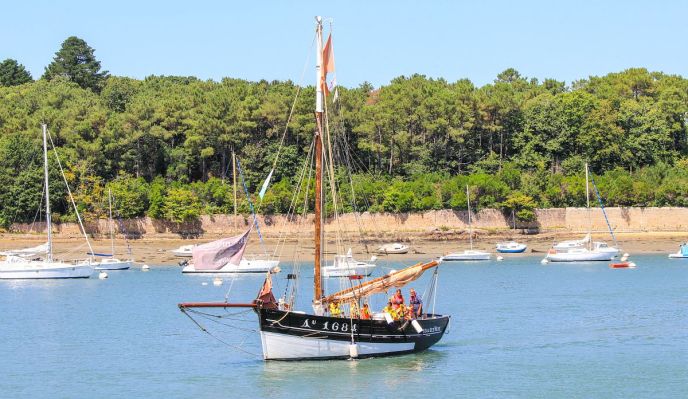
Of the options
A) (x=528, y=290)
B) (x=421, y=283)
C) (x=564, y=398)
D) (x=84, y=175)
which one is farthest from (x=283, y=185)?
(x=564, y=398)

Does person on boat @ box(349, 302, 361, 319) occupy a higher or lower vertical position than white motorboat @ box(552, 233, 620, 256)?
lower

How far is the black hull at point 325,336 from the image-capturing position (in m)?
38.2

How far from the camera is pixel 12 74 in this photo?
148m

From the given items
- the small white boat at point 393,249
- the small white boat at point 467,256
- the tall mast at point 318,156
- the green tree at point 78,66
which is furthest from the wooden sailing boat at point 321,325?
the green tree at point 78,66

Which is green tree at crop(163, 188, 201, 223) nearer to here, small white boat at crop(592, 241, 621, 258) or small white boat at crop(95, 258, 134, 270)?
small white boat at crop(95, 258, 134, 270)

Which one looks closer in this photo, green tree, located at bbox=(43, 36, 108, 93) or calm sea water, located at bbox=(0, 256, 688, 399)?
calm sea water, located at bbox=(0, 256, 688, 399)

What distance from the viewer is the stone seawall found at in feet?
335

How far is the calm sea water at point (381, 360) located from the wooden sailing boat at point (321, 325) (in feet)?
1.68

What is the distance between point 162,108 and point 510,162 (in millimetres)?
34504

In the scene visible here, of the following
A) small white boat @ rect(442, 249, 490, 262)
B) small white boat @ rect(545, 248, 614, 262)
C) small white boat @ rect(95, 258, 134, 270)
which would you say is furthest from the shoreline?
small white boat @ rect(545, 248, 614, 262)

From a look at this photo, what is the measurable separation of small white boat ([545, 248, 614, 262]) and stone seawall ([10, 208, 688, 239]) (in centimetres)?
1072

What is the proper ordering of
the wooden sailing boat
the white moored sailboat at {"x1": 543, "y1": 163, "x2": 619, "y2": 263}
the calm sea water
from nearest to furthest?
the calm sea water < the wooden sailing boat < the white moored sailboat at {"x1": 543, "y1": 163, "x2": 619, "y2": 263}

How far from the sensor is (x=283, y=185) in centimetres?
10388

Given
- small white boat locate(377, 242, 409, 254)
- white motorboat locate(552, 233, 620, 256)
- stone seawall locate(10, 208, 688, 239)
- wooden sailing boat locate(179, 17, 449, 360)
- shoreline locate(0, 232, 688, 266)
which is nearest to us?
wooden sailing boat locate(179, 17, 449, 360)
